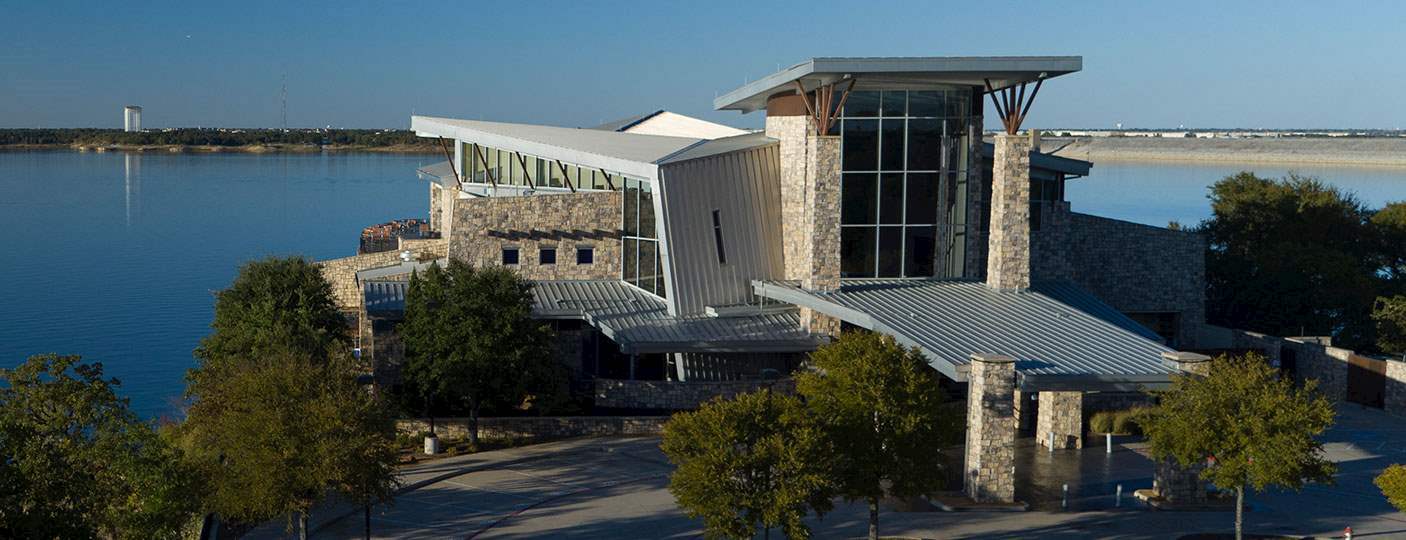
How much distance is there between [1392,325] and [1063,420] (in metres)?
17.6

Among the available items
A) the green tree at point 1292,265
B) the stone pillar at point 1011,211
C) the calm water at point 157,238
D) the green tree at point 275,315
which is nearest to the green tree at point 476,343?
the green tree at point 275,315

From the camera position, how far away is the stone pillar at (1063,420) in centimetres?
3400

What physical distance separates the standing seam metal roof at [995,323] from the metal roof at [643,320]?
1154mm

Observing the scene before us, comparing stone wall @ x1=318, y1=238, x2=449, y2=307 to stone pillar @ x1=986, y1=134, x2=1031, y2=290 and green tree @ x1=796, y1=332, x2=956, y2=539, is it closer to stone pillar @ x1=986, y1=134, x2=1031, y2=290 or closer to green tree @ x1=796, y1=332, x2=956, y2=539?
stone pillar @ x1=986, y1=134, x2=1031, y2=290

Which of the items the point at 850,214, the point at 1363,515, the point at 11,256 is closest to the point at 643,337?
the point at 850,214

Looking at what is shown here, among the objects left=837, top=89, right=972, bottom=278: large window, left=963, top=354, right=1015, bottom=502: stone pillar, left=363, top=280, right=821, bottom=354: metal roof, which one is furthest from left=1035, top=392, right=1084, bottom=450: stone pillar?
left=837, top=89, right=972, bottom=278: large window

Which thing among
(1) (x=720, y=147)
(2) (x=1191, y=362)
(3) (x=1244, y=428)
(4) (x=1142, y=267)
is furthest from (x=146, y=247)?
(3) (x=1244, y=428)

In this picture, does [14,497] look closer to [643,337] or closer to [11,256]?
[643,337]

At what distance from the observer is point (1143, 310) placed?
45.5 metres

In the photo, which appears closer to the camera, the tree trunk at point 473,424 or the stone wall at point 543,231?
the tree trunk at point 473,424

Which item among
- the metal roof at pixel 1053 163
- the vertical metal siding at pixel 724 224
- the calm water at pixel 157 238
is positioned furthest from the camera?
the calm water at pixel 157 238

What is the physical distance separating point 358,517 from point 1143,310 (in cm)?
2892

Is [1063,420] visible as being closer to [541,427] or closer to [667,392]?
[667,392]

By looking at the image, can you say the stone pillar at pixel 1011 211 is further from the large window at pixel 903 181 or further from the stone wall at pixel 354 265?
the stone wall at pixel 354 265
